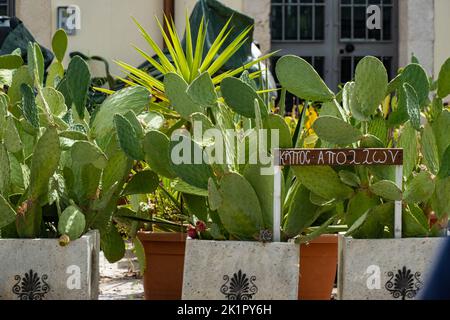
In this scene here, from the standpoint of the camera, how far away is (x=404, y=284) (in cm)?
265

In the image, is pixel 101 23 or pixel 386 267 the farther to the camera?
pixel 101 23

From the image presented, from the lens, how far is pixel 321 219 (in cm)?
314

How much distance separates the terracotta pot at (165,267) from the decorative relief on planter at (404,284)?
0.96 metres


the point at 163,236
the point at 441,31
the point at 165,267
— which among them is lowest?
the point at 165,267

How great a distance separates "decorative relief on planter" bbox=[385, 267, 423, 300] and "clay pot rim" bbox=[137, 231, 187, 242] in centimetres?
95

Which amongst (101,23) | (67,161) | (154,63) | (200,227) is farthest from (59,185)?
(101,23)

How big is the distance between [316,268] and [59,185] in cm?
94

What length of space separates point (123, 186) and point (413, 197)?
95cm

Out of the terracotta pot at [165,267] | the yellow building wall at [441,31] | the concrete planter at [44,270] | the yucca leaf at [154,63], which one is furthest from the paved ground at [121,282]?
the yellow building wall at [441,31]

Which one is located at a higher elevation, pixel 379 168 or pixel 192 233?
pixel 379 168

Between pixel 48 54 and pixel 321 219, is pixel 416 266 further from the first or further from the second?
pixel 48 54

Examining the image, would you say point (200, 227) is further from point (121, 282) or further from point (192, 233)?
point (121, 282)

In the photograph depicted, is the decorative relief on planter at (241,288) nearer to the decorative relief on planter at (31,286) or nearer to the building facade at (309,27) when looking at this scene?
the decorative relief on planter at (31,286)
